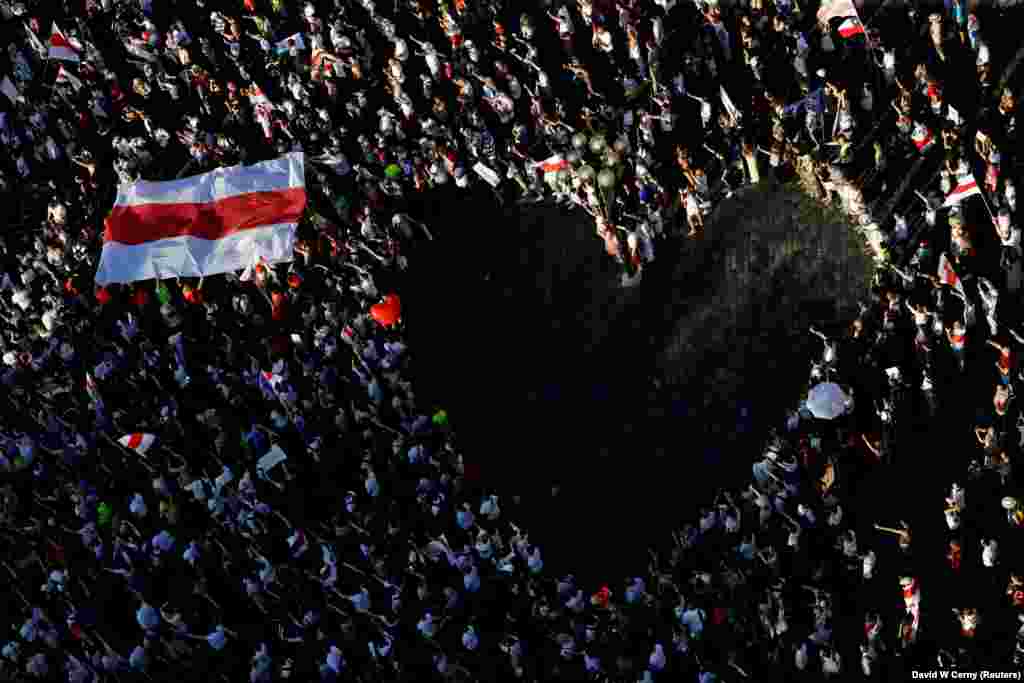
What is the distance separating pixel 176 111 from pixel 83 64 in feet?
9.44

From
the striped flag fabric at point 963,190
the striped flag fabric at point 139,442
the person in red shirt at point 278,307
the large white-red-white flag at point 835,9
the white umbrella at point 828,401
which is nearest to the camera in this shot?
the white umbrella at point 828,401

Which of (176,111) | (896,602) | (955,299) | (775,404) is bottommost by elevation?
(896,602)

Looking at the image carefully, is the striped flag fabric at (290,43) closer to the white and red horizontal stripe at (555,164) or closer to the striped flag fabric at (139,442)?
the white and red horizontal stripe at (555,164)

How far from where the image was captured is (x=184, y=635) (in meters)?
→ 22.8

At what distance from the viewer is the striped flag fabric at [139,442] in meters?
25.9

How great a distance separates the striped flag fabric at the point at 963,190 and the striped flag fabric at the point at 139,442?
1502 centimetres

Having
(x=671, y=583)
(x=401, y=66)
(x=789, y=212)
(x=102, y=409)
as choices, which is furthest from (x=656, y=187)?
(x=102, y=409)

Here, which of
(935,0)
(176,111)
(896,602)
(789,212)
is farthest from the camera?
(176,111)

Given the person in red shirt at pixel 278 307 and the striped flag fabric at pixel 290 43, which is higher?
the striped flag fabric at pixel 290 43

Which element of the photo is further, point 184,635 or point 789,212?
point 789,212

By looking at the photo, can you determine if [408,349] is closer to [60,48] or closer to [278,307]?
[278,307]

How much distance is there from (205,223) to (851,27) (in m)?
13.5

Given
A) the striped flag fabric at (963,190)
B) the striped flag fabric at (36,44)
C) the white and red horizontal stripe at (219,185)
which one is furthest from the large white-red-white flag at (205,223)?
the striped flag fabric at (963,190)

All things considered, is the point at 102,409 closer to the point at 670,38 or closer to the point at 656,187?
the point at 656,187
